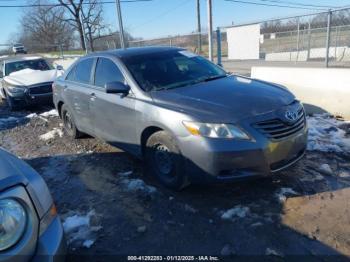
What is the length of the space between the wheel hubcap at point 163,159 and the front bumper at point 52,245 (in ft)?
6.12

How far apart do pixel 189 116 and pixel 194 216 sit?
1.05 meters

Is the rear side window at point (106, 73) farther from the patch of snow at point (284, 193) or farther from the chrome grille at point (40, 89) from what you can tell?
the chrome grille at point (40, 89)

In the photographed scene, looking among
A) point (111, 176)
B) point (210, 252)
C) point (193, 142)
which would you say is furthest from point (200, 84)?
point (210, 252)

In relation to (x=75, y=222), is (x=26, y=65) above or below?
above

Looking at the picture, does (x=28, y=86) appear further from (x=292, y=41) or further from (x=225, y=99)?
(x=292, y=41)

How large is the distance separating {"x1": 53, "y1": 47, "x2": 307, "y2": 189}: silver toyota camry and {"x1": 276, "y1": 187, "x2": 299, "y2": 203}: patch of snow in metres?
0.35

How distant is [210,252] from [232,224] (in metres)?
0.47

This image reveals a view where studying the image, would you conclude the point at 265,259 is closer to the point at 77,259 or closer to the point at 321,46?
the point at 77,259

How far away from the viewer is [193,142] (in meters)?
3.44

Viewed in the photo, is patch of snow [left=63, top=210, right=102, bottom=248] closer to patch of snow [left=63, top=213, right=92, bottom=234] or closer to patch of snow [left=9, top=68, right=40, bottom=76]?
patch of snow [left=63, top=213, right=92, bottom=234]

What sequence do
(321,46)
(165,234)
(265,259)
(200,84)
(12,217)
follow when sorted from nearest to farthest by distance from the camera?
(12,217), (265,259), (165,234), (200,84), (321,46)

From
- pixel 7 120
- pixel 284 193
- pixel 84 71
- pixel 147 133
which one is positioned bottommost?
pixel 7 120

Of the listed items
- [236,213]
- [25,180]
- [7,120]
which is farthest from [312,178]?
[7,120]

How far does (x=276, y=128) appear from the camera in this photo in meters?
3.49
